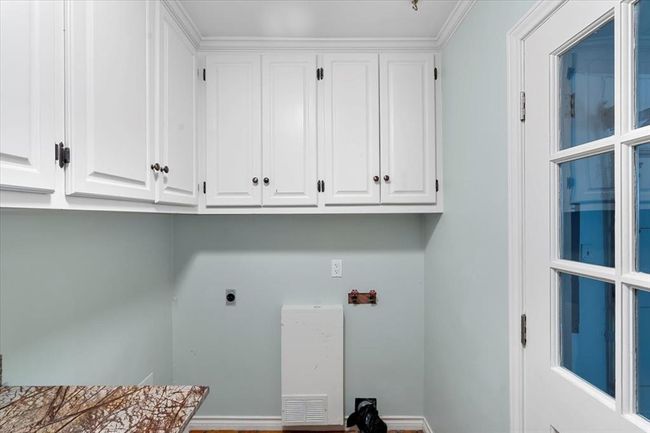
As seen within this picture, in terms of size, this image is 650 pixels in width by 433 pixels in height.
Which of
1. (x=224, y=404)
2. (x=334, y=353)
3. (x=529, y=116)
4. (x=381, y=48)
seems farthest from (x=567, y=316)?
(x=224, y=404)

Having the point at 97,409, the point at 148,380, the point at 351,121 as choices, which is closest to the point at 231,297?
the point at 148,380

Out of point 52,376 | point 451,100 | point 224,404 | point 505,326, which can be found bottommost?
point 224,404

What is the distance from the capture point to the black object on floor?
198cm

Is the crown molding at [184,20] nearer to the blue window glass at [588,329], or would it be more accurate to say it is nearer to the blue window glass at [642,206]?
the blue window glass at [642,206]

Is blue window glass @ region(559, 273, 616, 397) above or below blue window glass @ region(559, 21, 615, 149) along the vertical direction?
below

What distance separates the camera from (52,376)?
1.24 m

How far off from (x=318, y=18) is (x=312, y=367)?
2.03 meters

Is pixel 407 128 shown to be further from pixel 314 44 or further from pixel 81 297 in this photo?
pixel 81 297

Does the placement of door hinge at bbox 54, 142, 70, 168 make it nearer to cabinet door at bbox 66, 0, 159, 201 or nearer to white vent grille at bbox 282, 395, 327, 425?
cabinet door at bbox 66, 0, 159, 201

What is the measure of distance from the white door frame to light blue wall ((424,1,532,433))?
4 centimetres

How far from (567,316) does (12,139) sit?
1.51m

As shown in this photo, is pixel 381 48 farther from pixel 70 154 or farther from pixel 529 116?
pixel 70 154

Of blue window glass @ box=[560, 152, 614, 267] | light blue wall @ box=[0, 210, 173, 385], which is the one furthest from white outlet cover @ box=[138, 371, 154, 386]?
blue window glass @ box=[560, 152, 614, 267]

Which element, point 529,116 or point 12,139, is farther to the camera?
point 529,116
